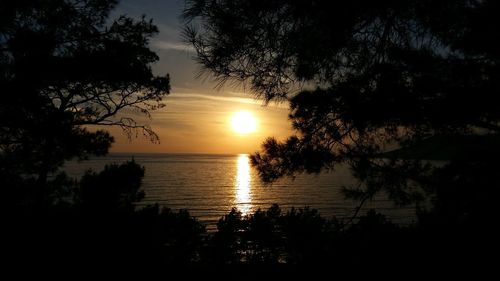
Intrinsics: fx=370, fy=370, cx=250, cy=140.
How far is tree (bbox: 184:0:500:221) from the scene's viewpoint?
446 cm

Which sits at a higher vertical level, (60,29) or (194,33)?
(60,29)

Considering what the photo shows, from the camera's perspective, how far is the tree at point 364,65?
4.46 m

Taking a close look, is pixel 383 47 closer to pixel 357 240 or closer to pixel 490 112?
pixel 490 112

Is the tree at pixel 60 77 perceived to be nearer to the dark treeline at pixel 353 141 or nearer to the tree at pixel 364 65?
the dark treeline at pixel 353 141

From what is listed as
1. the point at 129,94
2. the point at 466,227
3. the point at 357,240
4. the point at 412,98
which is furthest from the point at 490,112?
the point at 129,94

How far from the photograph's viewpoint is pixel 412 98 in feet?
15.6

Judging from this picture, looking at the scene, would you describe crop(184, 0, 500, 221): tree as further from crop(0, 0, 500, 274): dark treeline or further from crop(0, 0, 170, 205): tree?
crop(0, 0, 170, 205): tree

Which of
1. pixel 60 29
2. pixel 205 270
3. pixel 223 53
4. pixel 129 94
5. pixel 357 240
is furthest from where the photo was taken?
pixel 129 94

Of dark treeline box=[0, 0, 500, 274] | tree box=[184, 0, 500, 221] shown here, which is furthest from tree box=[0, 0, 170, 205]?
tree box=[184, 0, 500, 221]

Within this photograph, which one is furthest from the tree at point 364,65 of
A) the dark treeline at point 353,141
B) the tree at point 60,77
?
the tree at point 60,77

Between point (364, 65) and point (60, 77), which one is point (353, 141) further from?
point (60, 77)

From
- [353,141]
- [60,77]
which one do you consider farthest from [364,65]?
[60,77]

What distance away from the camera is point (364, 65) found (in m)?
5.44

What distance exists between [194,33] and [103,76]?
245 inches
